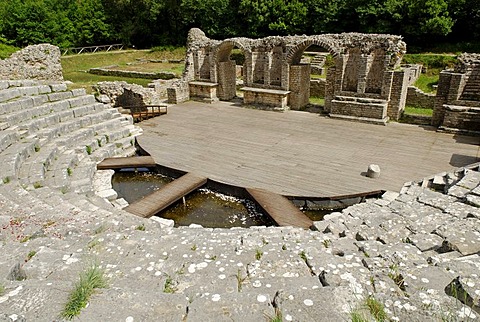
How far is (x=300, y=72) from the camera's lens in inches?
558

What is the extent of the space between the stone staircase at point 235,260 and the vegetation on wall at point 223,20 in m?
24.4

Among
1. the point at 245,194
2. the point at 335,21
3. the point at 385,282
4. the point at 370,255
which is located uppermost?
the point at 335,21

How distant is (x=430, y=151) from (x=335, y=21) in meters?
24.8

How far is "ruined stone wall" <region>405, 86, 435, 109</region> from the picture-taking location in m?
15.4

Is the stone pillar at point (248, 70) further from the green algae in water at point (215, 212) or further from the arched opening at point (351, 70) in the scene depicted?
the green algae in water at point (215, 212)

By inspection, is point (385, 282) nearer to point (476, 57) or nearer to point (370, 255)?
point (370, 255)

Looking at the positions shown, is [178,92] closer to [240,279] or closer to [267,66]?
[267,66]

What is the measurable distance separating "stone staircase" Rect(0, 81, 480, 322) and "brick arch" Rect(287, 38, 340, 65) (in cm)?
771

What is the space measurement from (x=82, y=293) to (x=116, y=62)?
35737 millimetres

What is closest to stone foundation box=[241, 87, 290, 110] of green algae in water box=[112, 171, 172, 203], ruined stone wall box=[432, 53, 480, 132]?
ruined stone wall box=[432, 53, 480, 132]

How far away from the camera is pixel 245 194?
26.1ft

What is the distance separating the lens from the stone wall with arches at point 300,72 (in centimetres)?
1242

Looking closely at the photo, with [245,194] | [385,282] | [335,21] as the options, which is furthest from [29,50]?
[335,21]

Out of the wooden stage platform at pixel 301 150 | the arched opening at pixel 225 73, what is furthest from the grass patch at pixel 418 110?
the arched opening at pixel 225 73
